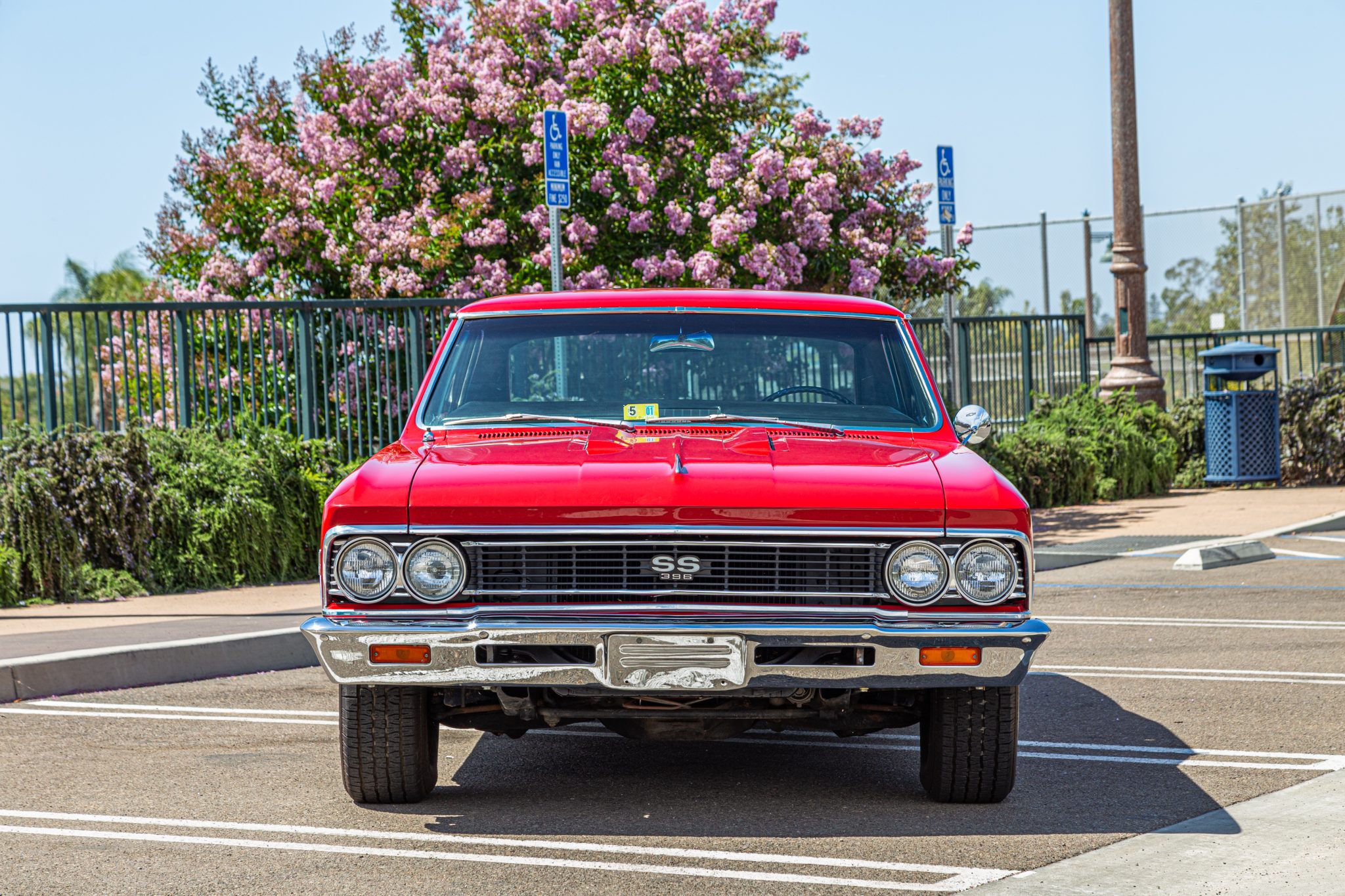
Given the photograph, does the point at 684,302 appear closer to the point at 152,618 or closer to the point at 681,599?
the point at 681,599

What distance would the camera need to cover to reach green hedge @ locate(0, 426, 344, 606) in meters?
10.3

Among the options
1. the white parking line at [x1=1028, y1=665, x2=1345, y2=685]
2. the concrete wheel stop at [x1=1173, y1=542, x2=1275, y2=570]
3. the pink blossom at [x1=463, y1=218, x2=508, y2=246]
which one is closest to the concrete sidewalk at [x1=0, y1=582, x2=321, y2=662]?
the white parking line at [x1=1028, y1=665, x2=1345, y2=685]

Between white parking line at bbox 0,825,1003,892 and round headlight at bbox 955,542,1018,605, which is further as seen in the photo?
round headlight at bbox 955,542,1018,605

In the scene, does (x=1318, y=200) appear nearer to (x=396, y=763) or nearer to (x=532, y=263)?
(x=532, y=263)

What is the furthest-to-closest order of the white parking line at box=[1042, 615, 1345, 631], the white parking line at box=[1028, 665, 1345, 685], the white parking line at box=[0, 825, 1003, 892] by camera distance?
the white parking line at box=[1042, 615, 1345, 631] < the white parking line at box=[1028, 665, 1345, 685] < the white parking line at box=[0, 825, 1003, 892]

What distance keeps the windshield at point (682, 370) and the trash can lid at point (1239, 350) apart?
1180 centimetres

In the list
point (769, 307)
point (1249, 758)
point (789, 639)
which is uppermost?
point (769, 307)

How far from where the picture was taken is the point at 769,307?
6.25m

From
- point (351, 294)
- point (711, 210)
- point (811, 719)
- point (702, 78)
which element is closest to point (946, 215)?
point (711, 210)

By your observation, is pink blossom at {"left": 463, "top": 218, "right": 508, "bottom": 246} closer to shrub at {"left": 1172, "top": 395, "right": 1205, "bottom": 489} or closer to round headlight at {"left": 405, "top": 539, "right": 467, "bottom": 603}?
shrub at {"left": 1172, "top": 395, "right": 1205, "bottom": 489}

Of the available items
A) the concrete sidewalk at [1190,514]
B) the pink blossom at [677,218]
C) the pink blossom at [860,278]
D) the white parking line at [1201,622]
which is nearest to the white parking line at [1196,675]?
the white parking line at [1201,622]

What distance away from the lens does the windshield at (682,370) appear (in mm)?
5945

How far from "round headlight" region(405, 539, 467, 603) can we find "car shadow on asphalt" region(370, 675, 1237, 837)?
2.65 ft

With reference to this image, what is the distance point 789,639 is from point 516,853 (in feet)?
3.40
